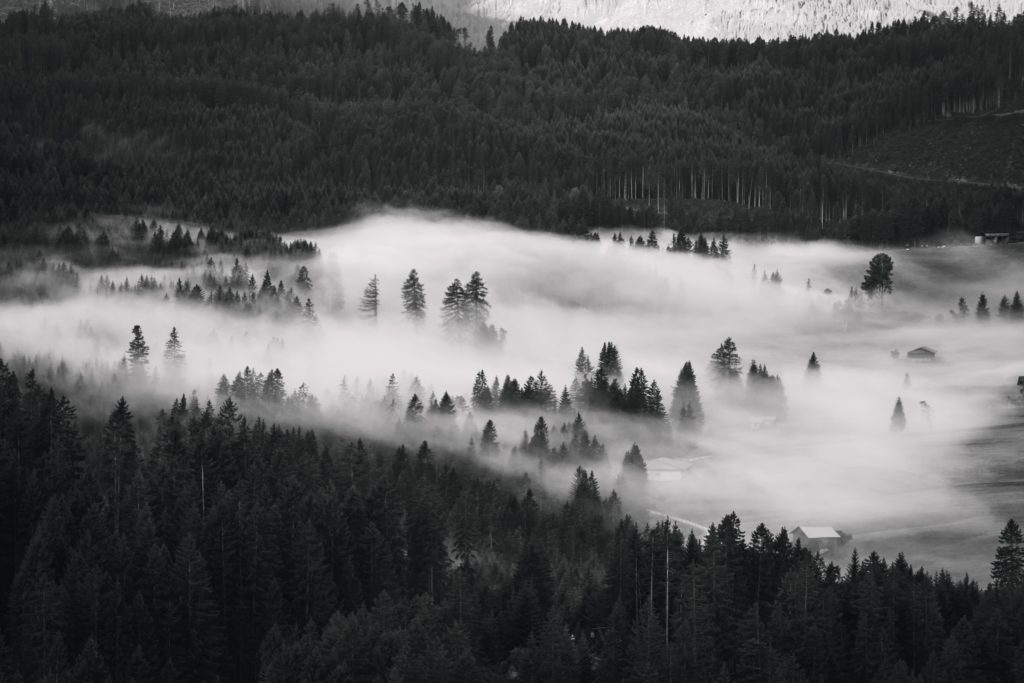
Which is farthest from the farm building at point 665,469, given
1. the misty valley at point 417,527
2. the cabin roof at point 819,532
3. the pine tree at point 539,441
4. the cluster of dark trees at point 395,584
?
the cabin roof at point 819,532

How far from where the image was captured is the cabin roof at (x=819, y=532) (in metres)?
167

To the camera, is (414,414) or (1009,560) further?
(414,414)

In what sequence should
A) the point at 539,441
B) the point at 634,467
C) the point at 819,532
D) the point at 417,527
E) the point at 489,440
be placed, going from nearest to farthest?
the point at 417,527, the point at 819,532, the point at 634,467, the point at 489,440, the point at 539,441

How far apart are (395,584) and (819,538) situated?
3753 cm

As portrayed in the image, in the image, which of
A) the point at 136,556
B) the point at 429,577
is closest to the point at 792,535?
the point at 429,577

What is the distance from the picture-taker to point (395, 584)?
6014 inches

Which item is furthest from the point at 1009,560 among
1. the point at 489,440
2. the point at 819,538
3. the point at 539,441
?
the point at 489,440

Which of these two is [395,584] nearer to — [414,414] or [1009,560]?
[1009,560]

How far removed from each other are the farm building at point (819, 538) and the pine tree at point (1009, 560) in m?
13.5

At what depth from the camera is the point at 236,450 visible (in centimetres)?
17212

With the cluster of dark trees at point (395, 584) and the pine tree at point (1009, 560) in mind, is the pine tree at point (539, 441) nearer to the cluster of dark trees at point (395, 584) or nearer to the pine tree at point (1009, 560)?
the cluster of dark trees at point (395, 584)

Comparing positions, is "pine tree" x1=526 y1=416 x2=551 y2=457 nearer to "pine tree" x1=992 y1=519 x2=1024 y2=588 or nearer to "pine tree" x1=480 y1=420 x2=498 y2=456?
"pine tree" x1=480 y1=420 x2=498 y2=456

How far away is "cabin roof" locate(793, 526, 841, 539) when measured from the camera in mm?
167375

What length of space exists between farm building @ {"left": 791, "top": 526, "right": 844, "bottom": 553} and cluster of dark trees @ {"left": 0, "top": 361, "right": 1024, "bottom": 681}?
2850 millimetres
